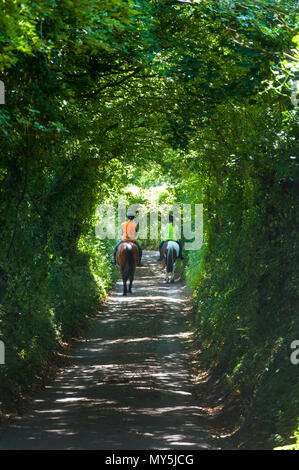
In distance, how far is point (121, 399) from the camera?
9375 mm

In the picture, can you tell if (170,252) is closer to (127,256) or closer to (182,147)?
(127,256)

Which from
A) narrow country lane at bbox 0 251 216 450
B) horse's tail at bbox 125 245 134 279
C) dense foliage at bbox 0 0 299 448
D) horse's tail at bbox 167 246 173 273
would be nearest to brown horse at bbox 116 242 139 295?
horse's tail at bbox 125 245 134 279

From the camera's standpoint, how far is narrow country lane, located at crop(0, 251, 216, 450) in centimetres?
726

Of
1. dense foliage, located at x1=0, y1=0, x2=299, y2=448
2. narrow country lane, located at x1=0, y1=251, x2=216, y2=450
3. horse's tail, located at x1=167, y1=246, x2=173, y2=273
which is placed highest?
dense foliage, located at x1=0, y1=0, x2=299, y2=448

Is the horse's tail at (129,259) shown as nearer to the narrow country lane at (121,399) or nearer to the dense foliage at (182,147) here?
the narrow country lane at (121,399)

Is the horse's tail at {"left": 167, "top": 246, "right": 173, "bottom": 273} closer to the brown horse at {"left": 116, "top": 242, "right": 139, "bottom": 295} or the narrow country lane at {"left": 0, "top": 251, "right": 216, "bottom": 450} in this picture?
the brown horse at {"left": 116, "top": 242, "right": 139, "bottom": 295}

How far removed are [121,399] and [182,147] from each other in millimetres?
4949

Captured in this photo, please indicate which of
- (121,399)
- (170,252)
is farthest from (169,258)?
(121,399)

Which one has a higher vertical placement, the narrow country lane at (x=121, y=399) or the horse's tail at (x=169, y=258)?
the horse's tail at (x=169, y=258)

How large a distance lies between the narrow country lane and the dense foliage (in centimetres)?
62

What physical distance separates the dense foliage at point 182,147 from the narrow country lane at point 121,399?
62cm

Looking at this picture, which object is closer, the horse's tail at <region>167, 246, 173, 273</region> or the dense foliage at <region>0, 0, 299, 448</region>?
the dense foliage at <region>0, 0, 299, 448</region>

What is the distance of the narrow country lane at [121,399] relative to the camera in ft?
23.8

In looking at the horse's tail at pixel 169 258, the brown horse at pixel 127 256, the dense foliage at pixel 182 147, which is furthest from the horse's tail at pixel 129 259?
the dense foliage at pixel 182 147
